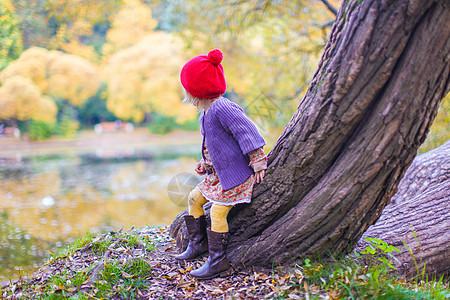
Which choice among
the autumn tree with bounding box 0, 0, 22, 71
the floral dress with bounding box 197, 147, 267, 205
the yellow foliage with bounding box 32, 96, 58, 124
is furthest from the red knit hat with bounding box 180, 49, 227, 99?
the yellow foliage with bounding box 32, 96, 58, 124

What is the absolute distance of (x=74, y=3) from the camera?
5301 mm

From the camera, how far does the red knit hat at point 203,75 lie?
→ 211 centimetres

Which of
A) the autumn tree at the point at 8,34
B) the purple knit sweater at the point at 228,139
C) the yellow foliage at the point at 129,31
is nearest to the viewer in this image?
the purple knit sweater at the point at 228,139

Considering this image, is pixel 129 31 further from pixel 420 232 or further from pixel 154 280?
pixel 420 232

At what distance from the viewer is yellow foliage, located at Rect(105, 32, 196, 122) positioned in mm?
14805

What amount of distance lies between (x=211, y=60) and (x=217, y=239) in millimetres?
1109

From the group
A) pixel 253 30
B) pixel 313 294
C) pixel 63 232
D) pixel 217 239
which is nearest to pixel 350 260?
pixel 313 294

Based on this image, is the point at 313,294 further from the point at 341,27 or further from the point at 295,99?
the point at 295,99

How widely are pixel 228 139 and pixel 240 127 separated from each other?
143 mm

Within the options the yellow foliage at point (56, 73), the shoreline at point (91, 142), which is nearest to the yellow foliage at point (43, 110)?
the yellow foliage at point (56, 73)

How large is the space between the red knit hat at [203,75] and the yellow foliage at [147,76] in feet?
42.0

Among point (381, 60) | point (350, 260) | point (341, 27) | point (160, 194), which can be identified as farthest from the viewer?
point (160, 194)

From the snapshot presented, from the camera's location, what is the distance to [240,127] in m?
2.05

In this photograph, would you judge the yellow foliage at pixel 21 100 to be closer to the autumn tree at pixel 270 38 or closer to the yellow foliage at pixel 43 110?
the yellow foliage at pixel 43 110
